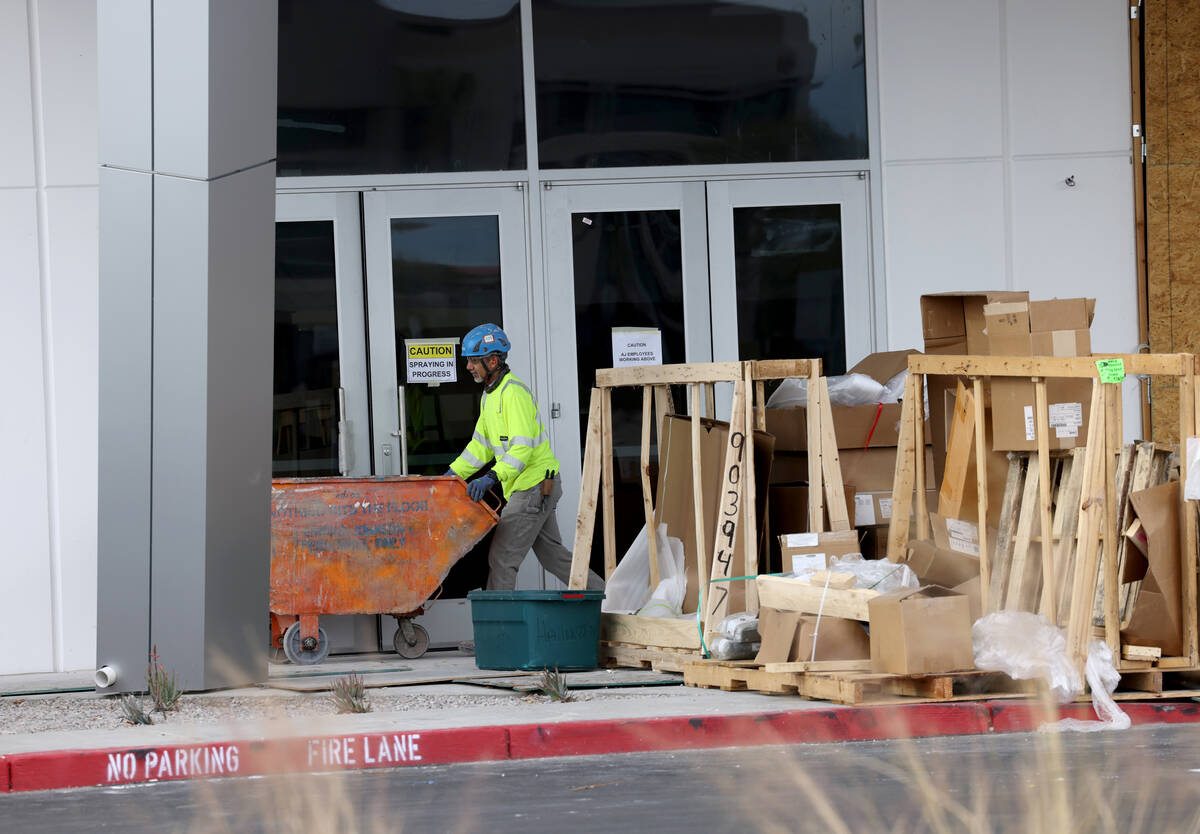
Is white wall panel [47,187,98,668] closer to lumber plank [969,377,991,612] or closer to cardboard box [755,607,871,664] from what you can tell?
cardboard box [755,607,871,664]

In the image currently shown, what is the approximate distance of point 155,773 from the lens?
7.32 m

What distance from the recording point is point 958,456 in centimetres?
941

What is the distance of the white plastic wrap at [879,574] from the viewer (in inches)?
352

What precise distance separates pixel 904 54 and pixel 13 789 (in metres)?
8.72

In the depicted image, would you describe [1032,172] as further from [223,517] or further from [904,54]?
[223,517]

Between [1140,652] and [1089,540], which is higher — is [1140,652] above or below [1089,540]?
below

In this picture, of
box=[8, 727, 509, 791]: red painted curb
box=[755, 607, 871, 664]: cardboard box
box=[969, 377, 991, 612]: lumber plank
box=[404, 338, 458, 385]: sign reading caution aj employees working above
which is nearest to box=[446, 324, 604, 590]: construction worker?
box=[404, 338, 458, 385]: sign reading caution aj employees working above

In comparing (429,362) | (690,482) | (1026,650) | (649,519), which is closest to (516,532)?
(649,519)

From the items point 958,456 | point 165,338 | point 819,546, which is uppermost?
point 165,338

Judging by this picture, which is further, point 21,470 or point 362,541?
point 21,470

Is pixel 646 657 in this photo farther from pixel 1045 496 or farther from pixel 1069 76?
pixel 1069 76

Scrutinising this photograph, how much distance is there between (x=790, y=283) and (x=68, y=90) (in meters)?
5.79

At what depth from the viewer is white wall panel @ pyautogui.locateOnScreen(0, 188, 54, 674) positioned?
11.6 metres

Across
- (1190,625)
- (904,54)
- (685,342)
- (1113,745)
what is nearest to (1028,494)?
(1190,625)
